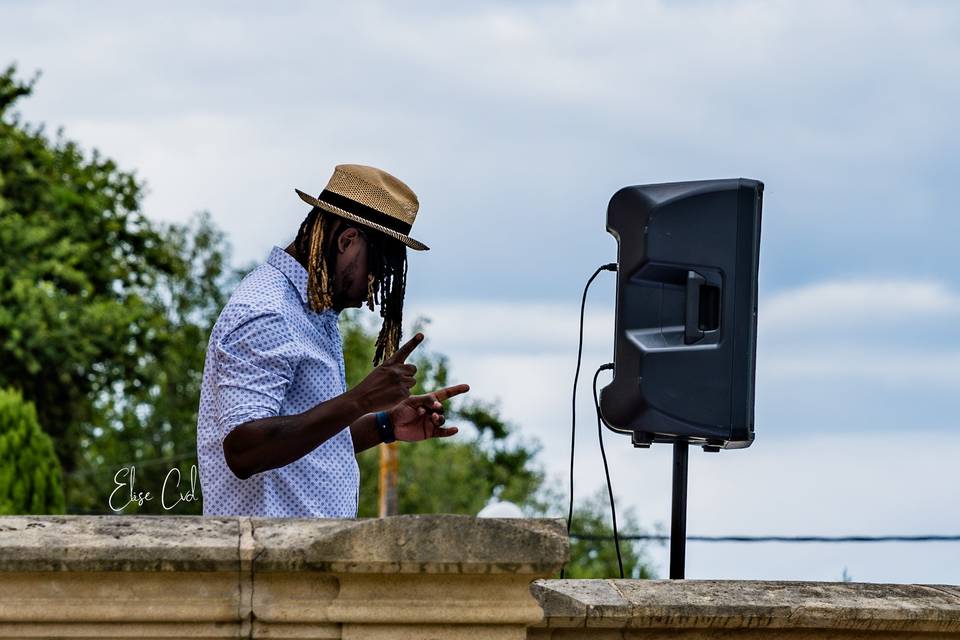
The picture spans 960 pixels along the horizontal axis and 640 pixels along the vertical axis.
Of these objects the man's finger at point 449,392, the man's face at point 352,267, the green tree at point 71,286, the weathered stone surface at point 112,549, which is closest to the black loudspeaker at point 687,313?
the man's finger at point 449,392

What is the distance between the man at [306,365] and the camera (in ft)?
10.1

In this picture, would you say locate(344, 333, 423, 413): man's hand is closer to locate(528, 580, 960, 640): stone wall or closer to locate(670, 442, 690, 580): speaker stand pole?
locate(528, 580, 960, 640): stone wall

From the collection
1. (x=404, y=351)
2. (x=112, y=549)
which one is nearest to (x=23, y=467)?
(x=404, y=351)

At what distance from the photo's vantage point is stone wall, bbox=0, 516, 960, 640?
253 cm

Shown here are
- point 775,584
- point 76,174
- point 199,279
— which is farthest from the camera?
point 199,279

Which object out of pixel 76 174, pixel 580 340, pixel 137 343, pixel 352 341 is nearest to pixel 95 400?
pixel 137 343

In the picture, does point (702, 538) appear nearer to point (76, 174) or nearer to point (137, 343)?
point (137, 343)

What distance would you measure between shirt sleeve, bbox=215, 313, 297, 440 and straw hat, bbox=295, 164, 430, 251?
348 mm

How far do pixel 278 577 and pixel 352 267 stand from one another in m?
1.04

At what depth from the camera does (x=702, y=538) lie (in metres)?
16.0

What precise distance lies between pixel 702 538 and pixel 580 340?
12.2 metres

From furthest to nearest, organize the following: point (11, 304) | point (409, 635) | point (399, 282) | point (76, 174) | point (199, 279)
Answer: point (199, 279) → point (76, 174) → point (11, 304) → point (399, 282) → point (409, 635)

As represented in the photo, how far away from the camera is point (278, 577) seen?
2570 mm

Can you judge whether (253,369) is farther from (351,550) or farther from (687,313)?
(687,313)
